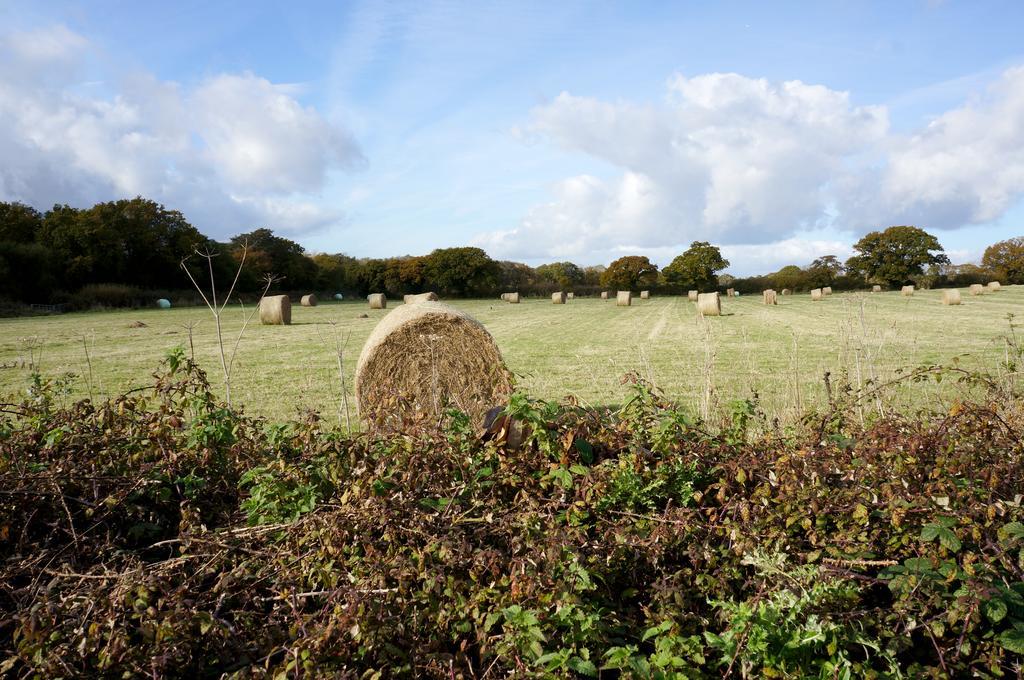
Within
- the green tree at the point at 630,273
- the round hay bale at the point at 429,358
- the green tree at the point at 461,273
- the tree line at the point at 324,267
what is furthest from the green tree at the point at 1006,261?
the round hay bale at the point at 429,358

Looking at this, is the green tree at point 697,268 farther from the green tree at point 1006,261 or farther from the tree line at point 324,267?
the green tree at point 1006,261

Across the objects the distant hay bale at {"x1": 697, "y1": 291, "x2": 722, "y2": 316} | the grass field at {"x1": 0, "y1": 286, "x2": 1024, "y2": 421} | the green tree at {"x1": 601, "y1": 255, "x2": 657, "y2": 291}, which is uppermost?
the green tree at {"x1": 601, "y1": 255, "x2": 657, "y2": 291}

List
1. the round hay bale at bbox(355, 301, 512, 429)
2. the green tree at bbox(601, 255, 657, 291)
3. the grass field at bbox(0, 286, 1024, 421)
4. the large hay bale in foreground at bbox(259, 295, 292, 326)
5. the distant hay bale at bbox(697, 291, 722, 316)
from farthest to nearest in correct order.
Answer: the green tree at bbox(601, 255, 657, 291)
the distant hay bale at bbox(697, 291, 722, 316)
the large hay bale in foreground at bbox(259, 295, 292, 326)
the round hay bale at bbox(355, 301, 512, 429)
the grass field at bbox(0, 286, 1024, 421)

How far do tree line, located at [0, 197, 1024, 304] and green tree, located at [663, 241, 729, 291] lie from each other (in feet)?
0.39

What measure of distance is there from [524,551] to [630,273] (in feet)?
247

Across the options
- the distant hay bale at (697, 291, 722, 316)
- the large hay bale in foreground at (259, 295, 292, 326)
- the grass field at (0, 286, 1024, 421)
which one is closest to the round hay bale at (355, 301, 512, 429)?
the grass field at (0, 286, 1024, 421)

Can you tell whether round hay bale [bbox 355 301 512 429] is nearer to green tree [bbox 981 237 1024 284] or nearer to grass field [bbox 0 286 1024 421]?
grass field [bbox 0 286 1024 421]

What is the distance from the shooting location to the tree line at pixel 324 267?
4525 cm

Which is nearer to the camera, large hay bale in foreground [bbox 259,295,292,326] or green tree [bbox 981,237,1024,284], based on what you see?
large hay bale in foreground [bbox 259,295,292,326]

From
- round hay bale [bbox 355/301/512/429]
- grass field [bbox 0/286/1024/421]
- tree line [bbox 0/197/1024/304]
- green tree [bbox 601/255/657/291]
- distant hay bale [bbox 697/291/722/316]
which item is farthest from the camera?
green tree [bbox 601/255/657/291]

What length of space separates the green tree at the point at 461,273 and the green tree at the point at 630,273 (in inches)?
573

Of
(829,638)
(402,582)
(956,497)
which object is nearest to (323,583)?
(402,582)

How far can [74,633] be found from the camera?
10.1 ft

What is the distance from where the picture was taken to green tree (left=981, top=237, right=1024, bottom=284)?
2692 inches
